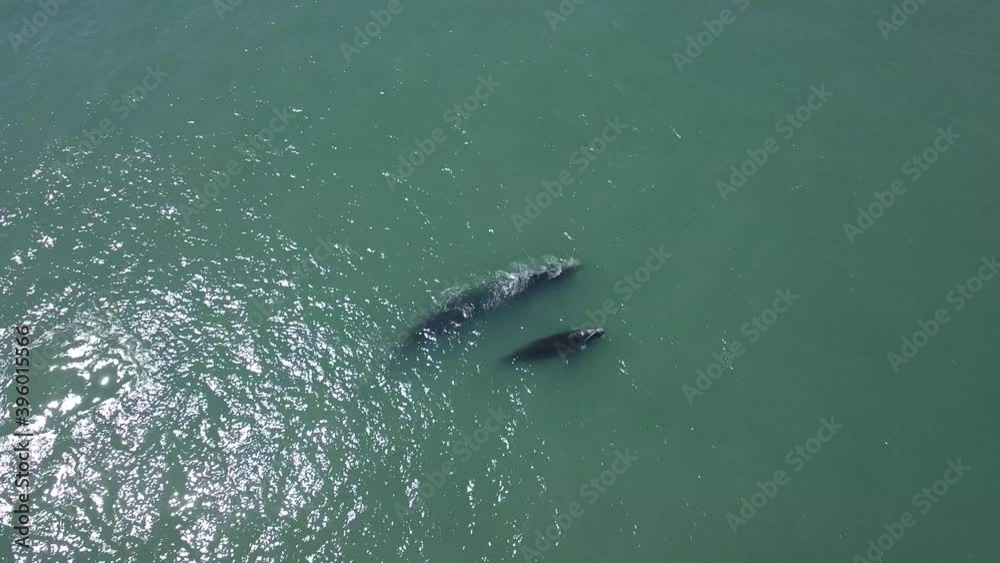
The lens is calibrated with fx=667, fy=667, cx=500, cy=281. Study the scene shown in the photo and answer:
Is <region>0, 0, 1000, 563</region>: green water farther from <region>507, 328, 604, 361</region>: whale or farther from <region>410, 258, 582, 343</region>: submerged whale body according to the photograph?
<region>410, 258, 582, 343</region>: submerged whale body

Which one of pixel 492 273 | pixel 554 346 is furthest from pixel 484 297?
pixel 554 346

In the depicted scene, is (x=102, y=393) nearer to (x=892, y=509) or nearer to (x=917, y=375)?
(x=892, y=509)

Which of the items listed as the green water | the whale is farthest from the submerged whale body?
the whale

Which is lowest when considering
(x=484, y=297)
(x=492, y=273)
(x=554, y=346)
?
(x=554, y=346)

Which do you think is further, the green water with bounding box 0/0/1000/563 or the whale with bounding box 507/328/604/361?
the whale with bounding box 507/328/604/361

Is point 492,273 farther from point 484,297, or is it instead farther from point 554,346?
point 554,346

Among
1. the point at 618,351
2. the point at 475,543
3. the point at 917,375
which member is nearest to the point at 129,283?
the point at 475,543

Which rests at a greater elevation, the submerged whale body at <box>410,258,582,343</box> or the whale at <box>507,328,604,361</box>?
the submerged whale body at <box>410,258,582,343</box>
